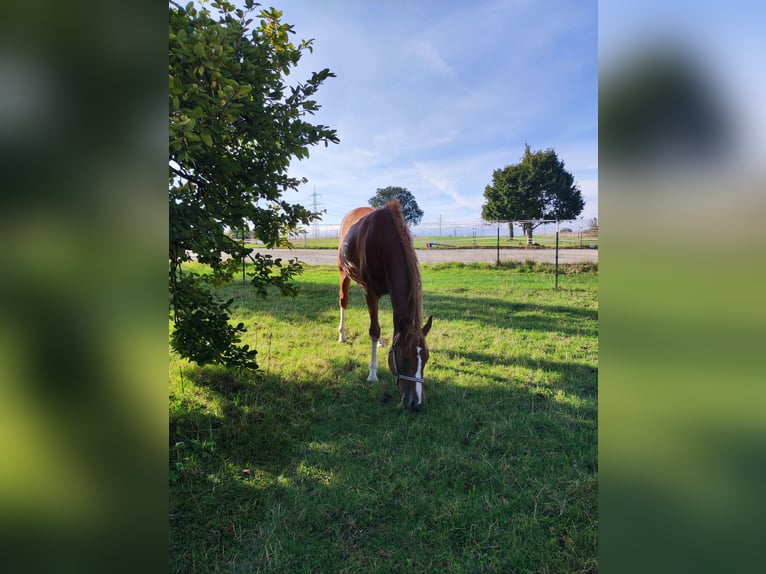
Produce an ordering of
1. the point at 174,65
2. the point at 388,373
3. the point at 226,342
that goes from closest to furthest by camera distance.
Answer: the point at 174,65 → the point at 226,342 → the point at 388,373

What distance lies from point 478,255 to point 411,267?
571 inches

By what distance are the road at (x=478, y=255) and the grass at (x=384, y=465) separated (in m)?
9.49

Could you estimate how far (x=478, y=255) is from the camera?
1733cm

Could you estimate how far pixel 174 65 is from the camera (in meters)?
1.88

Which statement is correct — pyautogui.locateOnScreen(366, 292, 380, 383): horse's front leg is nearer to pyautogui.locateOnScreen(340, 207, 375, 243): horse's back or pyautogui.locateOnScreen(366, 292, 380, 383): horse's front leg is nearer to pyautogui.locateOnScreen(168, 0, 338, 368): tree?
pyautogui.locateOnScreen(168, 0, 338, 368): tree

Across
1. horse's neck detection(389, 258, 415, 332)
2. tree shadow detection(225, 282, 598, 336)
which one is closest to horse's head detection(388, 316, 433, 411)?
horse's neck detection(389, 258, 415, 332)

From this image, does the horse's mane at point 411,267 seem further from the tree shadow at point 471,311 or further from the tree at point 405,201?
the tree at point 405,201

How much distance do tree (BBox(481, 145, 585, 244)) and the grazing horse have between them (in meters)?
25.3

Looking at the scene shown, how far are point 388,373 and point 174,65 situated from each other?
152 inches

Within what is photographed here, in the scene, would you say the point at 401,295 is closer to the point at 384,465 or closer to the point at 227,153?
the point at 384,465
